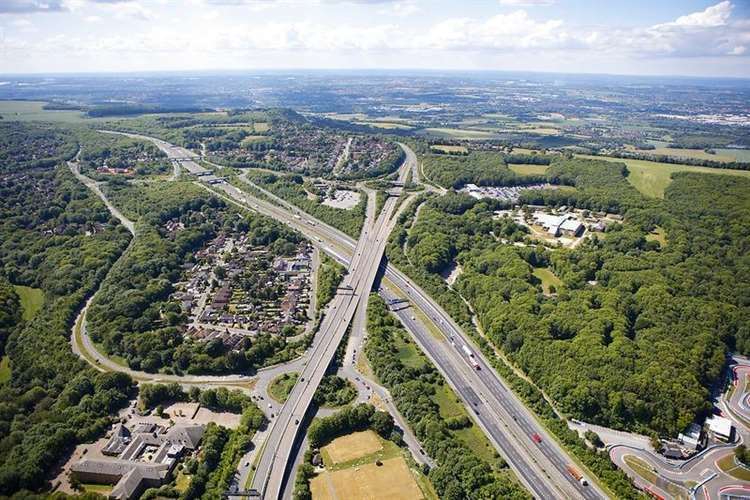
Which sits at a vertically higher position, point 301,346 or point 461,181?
point 461,181

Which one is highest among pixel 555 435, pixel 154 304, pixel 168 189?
pixel 168 189

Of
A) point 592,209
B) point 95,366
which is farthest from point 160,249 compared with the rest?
point 592,209

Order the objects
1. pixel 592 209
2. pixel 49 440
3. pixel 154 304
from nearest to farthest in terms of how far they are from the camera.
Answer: pixel 49 440 → pixel 154 304 → pixel 592 209

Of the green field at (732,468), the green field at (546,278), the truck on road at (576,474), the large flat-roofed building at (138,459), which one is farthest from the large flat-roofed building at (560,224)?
the large flat-roofed building at (138,459)

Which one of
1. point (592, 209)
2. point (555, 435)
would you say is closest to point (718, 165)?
point (592, 209)

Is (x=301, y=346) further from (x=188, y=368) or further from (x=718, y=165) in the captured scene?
(x=718, y=165)

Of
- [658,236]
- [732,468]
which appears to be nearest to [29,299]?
[732,468]

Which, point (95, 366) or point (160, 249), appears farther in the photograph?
point (160, 249)

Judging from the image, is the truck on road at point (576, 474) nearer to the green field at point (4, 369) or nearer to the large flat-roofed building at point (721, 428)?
the large flat-roofed building at point (721, 428)

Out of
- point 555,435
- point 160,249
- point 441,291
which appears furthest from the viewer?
point 160,249
